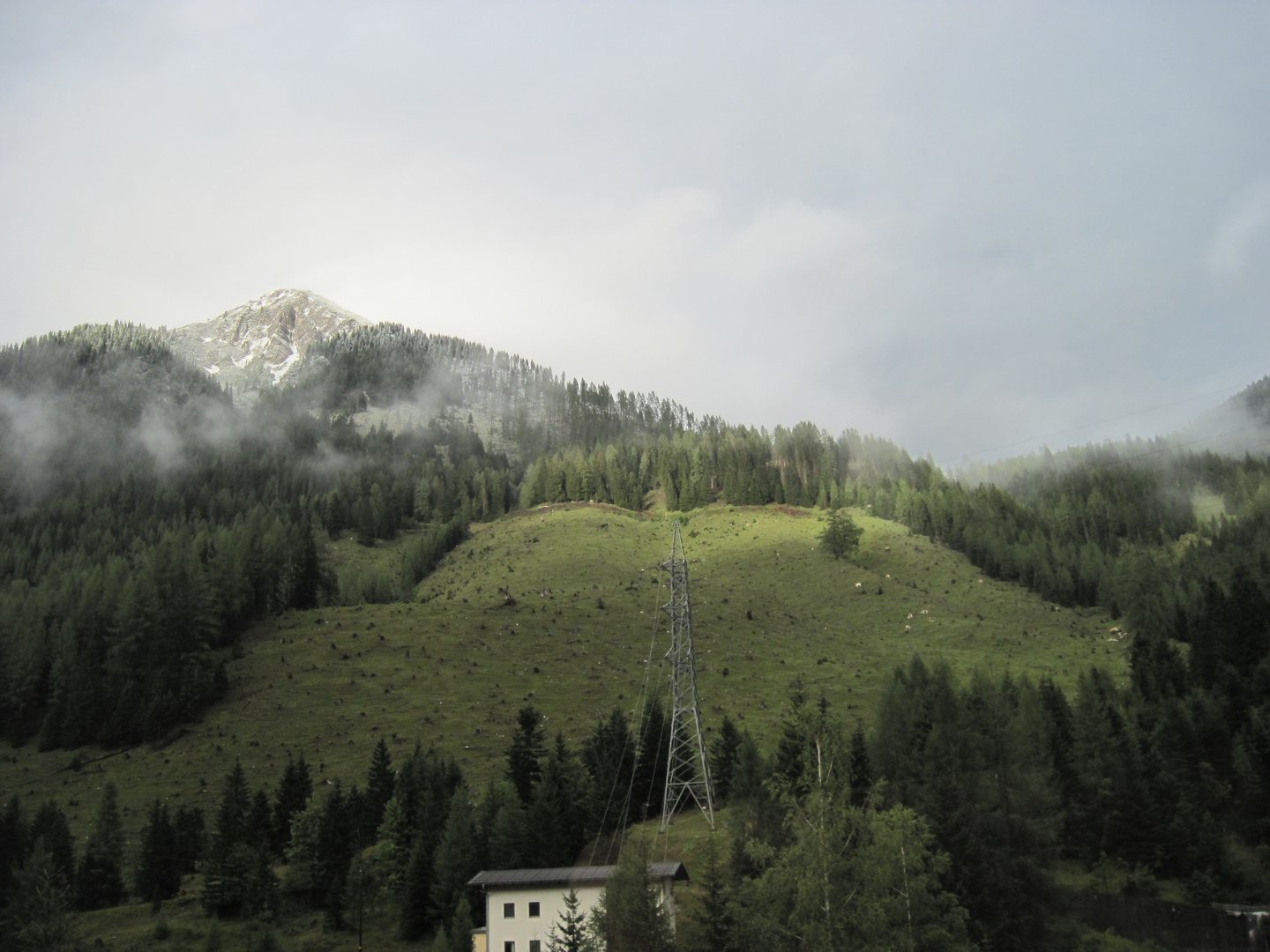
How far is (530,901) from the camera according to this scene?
43312 mm

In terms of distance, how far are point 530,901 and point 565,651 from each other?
188ft

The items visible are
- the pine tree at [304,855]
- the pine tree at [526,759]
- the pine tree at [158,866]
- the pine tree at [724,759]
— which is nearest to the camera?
the pine tree at [304,855]

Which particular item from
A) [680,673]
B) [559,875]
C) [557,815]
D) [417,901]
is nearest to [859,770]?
[680,673]

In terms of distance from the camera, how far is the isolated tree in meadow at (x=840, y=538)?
136 meters

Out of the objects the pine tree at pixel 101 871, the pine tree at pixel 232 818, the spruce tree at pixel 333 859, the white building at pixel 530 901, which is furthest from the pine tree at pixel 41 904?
the white building at pixel 530 901

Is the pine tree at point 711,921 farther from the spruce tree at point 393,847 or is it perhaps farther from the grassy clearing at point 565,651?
the grassy clearing at point 565,651

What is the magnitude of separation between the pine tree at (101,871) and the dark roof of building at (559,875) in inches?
1131

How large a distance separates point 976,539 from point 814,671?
188ft

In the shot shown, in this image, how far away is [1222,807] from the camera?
5881 centimetres

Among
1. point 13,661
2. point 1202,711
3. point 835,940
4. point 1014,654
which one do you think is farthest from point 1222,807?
point 13,661

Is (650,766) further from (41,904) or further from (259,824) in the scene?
(41,904)

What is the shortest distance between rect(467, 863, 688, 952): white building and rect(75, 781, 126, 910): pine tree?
28.8 m

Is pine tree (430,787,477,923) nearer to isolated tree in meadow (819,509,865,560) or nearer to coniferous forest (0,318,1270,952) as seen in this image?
coniferous forest (0,318,1270,952)

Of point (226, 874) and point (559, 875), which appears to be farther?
point (226, 874)
